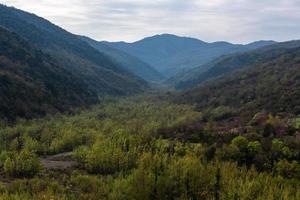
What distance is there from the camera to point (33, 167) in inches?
1852

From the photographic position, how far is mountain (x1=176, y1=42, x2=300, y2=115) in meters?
104

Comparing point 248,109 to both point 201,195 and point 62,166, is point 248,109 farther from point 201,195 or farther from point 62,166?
point 201,195

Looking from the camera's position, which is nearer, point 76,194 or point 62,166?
point 76,194

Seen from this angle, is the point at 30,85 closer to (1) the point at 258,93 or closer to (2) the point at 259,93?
(1) the point at 258,93

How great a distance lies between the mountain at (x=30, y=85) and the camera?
115 metres

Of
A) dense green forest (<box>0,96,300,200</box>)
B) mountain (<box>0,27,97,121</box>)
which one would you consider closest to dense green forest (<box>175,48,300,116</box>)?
dense green forest (<box>0,96,300,200</box>)

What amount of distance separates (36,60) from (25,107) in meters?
59.8

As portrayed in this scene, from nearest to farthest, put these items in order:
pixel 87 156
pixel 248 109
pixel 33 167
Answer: pixel 33 167 → pixel 87 156 → pixel 248 109

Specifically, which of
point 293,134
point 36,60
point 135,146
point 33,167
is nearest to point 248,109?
point 293,134

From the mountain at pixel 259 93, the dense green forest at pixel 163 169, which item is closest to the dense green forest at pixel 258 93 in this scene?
the mountain at pixel 259 93

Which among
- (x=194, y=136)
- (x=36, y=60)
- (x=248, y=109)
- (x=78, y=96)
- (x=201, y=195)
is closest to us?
(x=201, y=195)

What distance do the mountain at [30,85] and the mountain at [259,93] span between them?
38865 mm

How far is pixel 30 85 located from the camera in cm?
13275

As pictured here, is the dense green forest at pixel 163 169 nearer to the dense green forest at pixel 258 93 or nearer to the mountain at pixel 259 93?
the dense green forest at pixel 258 93
